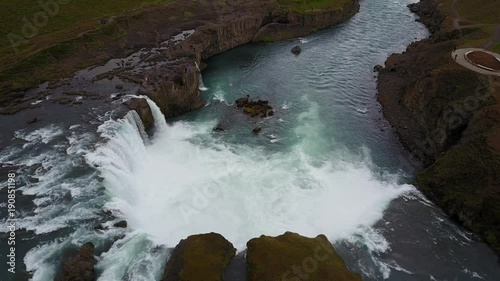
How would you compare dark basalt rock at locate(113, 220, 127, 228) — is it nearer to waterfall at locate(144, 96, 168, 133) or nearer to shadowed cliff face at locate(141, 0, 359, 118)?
waterfall at locate(144, 96, 168, 133)

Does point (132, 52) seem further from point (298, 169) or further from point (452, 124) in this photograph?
point (452, 124)

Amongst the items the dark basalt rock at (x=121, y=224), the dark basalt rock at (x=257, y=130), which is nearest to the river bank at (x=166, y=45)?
the dark basalt rock at (x=257, y=130)

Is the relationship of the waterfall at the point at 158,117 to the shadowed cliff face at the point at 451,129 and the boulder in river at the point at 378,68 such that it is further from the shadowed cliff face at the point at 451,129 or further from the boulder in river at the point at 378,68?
the boulder in river at the point at 378,68

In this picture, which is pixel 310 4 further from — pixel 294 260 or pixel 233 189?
pixel 294 260

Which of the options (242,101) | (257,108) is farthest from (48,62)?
(257,108)

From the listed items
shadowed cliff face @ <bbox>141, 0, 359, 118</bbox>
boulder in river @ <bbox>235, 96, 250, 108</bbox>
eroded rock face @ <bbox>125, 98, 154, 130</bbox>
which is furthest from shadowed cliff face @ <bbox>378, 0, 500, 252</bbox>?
eroded rock face @ <bbox>125, 98, 154, 130</bbox>

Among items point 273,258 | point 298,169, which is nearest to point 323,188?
point 298,169
